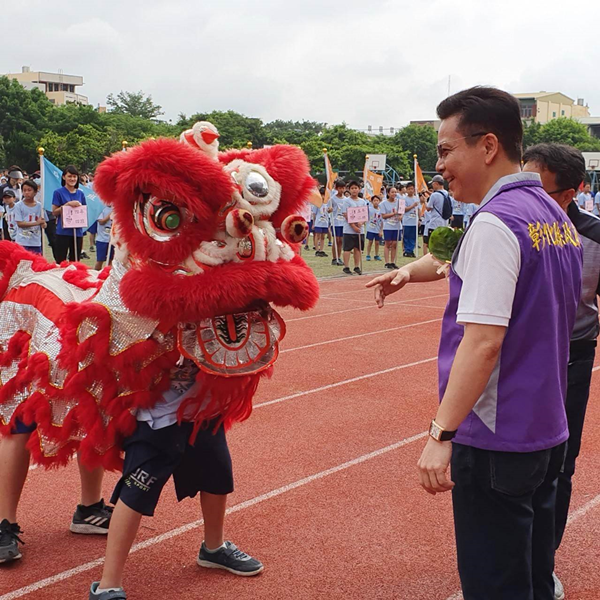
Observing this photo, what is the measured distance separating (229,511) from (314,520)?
48 cm

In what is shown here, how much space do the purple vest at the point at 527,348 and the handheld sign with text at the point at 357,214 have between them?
13064 millimetres

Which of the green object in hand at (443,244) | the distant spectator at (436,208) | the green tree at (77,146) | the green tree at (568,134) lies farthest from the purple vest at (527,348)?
the green tree at (568,134)

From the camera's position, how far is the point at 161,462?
3.10 meters

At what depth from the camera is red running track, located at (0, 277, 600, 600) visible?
3441mm

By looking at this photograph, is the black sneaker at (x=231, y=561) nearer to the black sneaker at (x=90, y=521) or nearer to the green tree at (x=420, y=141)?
the black sneaker at (x=90, y=521)

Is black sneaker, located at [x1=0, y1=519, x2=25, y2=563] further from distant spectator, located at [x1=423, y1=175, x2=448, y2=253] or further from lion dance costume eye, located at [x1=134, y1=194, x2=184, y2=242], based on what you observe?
distant spectator, located at [x1=423, y1=175, x2=448, y2=253]

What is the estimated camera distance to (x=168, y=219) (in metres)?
2.89

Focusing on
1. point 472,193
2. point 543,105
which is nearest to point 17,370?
point 472,193

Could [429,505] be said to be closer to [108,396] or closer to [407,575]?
[407,575]

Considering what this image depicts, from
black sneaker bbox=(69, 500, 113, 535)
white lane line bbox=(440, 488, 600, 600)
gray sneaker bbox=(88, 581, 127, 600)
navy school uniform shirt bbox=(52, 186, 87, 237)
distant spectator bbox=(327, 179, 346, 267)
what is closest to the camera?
gray sneaker bbox=(88, 581, 127, 600)

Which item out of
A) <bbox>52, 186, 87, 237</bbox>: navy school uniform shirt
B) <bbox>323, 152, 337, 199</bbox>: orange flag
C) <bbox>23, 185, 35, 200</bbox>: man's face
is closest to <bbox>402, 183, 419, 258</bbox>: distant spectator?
<bbox>323, 152, 337, 199</bbox>: orange flag

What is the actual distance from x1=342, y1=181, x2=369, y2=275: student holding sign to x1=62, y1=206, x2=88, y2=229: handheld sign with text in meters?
5.33

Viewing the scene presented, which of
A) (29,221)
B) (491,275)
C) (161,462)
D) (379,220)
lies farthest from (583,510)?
(379,220)

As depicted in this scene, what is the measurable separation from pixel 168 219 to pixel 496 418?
143cm
